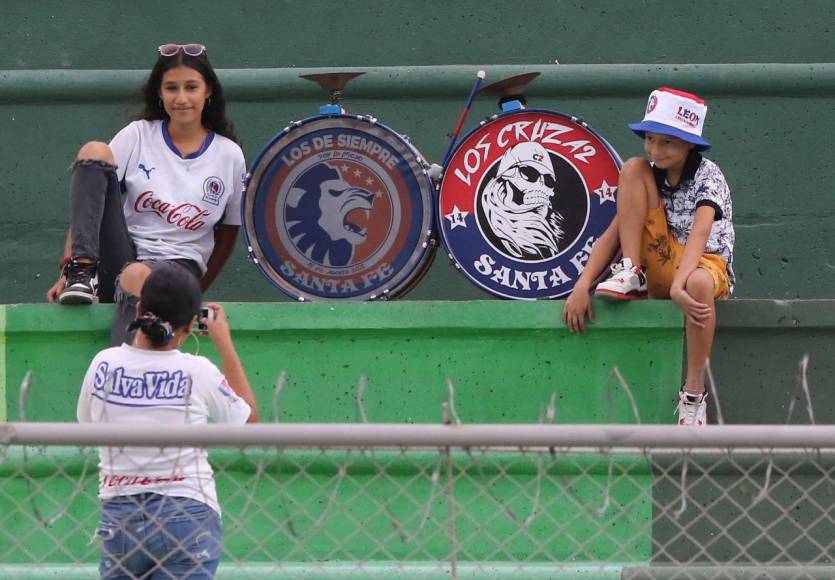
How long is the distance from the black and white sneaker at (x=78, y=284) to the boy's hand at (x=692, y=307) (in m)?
1.80

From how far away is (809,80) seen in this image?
596cm

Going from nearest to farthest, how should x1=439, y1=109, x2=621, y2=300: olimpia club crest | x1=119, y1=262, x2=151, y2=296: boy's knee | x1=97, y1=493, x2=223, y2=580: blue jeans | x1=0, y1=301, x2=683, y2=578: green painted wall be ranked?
1. x1=97, y1=493, x2=223, y2=580: blue jeans
2. x1=119, y1=262, x2=151, y2=296: boy's knee
3. x1=0, y1=301, x2=683, y2=578: green painted wall
4. x1=439, y1=109, x2=621, y2=300: olimpia club crest

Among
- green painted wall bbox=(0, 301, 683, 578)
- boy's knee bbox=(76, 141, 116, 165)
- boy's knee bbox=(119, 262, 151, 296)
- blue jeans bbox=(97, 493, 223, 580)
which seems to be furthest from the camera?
boy's knee bbox=(76, 141, 116, 165)

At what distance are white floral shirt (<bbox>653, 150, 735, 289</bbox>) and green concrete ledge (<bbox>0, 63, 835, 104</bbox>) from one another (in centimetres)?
134

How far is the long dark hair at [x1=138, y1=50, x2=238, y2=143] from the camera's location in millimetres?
4832

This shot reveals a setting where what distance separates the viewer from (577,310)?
451cm

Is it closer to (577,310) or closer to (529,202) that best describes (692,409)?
(577,310)

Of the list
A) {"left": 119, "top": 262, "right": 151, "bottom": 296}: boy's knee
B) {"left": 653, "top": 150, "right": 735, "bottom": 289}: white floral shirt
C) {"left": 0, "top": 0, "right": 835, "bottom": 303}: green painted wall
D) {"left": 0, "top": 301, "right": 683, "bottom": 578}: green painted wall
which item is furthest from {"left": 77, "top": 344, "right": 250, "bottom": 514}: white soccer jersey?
{"left": 0, "top": 0, "right": 835, "bottom": 303}: green painted wall

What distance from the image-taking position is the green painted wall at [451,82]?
5973 millimetres

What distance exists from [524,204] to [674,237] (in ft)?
1.63

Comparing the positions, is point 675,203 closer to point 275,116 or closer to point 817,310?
point 817,310

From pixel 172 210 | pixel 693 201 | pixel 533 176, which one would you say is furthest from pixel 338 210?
pixel 693 201

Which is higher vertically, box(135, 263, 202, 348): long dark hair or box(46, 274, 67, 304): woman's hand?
box(135, 263, 202, 348): long dark hair

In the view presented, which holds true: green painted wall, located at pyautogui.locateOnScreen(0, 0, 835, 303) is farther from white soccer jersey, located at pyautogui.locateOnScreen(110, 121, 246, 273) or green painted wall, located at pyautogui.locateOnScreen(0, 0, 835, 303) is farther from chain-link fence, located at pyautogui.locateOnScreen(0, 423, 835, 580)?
chain-link fence, located at pyautogui.locateOnScreen(0, 423, 835, 580)
